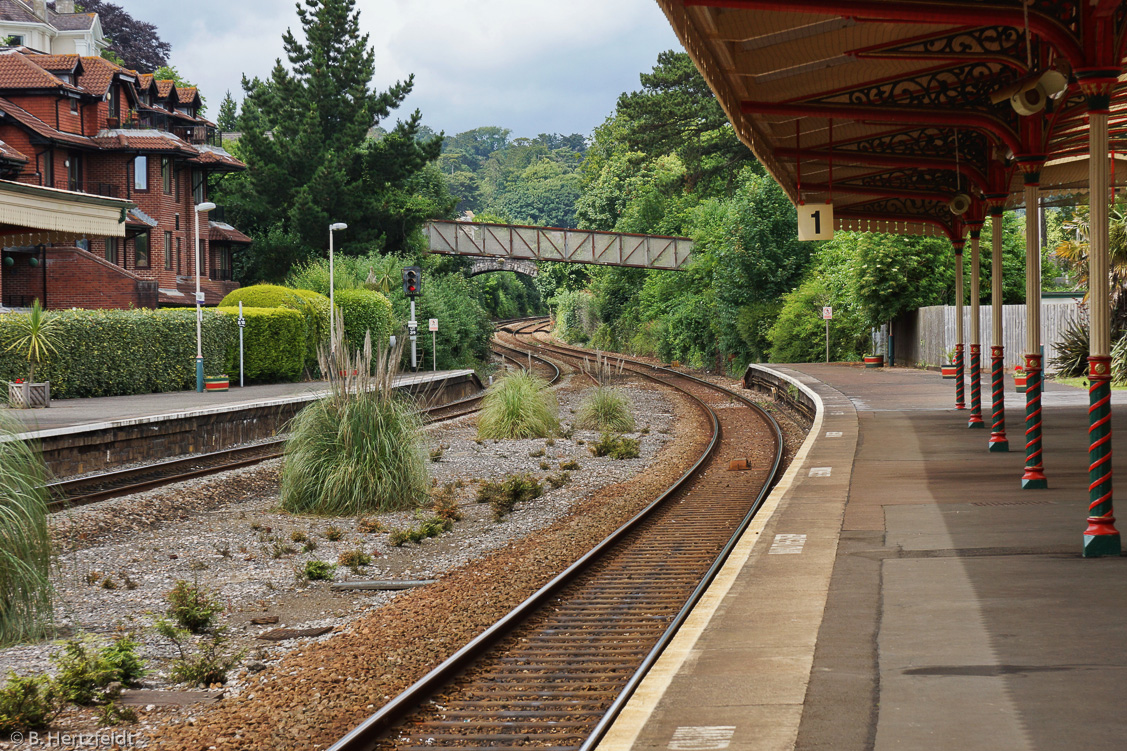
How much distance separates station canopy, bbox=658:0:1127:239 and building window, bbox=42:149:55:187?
1157 inches

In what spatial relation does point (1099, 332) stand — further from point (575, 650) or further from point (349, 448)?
point (349, 448)

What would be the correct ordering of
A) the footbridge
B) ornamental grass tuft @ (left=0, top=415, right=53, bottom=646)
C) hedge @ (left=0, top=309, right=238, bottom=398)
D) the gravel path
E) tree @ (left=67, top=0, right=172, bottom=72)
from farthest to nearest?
tree @ (left=67, top=0, right=172, bottom=72) → the footbridge → hedge @ (left=0, top=309, right=238, bottom=398) → ornamental grass tuft @ (left=0, top=415, right=53, bottom=646) → the gravel path

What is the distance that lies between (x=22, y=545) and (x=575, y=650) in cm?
392

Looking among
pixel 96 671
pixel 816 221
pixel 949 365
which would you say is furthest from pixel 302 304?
pixel 96 671

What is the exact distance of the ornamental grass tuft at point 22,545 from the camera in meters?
7.48

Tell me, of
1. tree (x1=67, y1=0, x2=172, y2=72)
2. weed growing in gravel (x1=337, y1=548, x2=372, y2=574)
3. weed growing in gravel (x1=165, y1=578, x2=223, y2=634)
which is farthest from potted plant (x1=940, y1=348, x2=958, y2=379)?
tree (x1=67, y1=0, x2=172, y2=72)

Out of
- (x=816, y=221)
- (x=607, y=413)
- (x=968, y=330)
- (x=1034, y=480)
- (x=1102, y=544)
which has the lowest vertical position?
(x=1102, y=544)

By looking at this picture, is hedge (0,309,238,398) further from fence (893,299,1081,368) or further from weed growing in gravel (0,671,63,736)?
fence (893,299,1081,368)

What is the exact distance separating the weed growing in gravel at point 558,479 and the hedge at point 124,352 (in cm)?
1282

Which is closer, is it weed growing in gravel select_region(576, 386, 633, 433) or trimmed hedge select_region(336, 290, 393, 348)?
weed growing in gravel select_region(576, 386, 633, 433)

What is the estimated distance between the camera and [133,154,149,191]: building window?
43031 millimetres

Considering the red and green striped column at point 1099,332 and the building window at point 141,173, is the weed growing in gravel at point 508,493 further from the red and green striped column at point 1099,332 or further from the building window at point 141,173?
the building window at point 141,173

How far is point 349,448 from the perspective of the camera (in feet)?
46.1

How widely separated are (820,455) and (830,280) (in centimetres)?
2576
